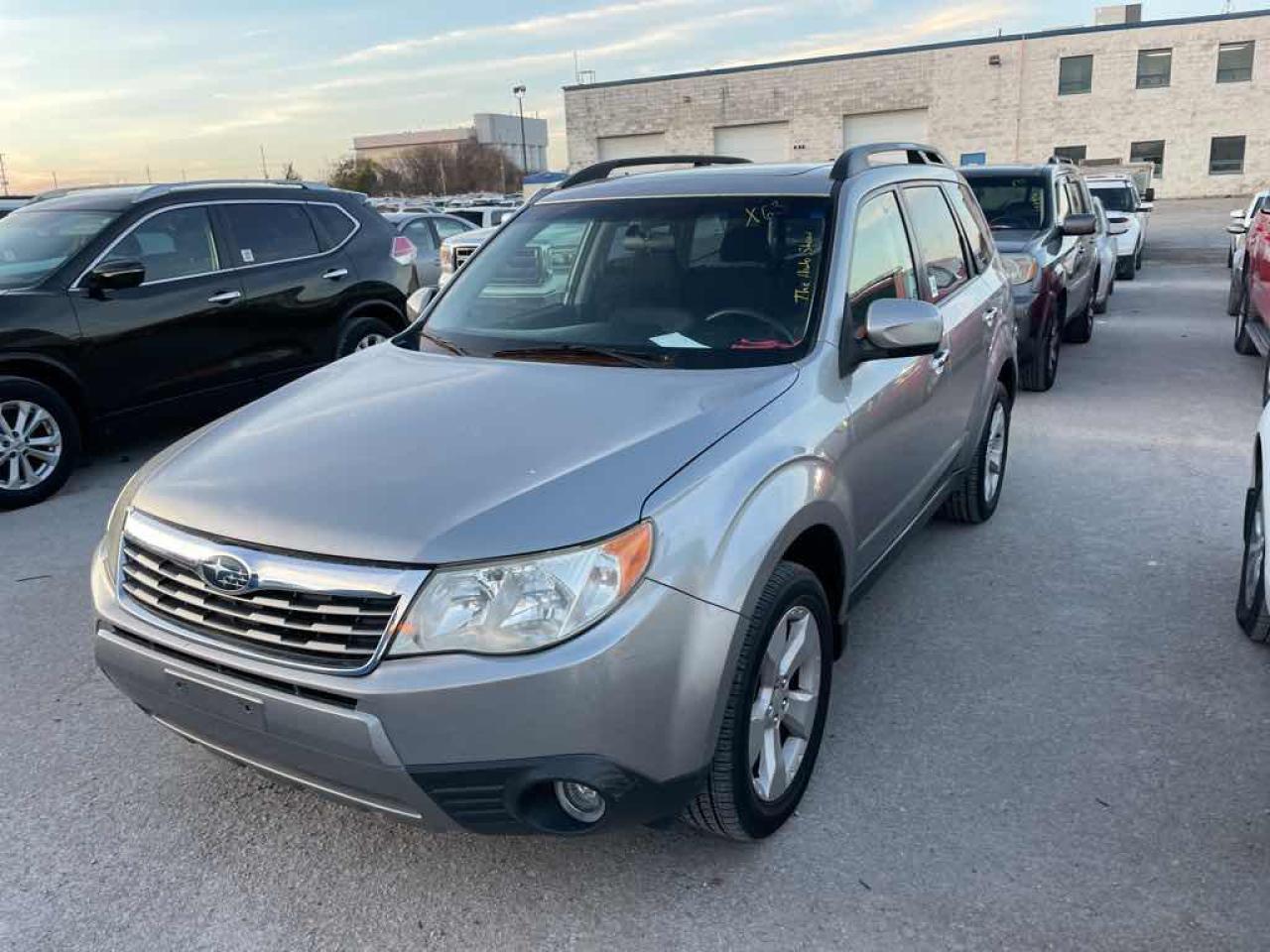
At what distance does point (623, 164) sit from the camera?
4617 millimetres

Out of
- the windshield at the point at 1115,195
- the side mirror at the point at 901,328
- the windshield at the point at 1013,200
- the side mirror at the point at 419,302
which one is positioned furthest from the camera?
the windshield at the point at 1115,195

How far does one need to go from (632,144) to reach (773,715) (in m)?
56.3

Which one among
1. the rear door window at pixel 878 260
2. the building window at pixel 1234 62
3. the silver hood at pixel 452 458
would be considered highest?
the building window at pixel 1234 62

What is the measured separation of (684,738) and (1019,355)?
684cm

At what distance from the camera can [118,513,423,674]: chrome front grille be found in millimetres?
2155

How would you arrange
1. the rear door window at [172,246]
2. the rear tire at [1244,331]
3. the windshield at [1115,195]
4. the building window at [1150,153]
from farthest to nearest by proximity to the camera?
the building window at [1150,153], the windshield at [1115,195], the rear tire at [1244,331], the rear door window at [172,246]

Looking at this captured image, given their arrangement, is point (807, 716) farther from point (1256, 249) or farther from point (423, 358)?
point (1256, 249)

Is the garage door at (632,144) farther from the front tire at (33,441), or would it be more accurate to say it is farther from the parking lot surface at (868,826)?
the parking lot surface at (868,826)

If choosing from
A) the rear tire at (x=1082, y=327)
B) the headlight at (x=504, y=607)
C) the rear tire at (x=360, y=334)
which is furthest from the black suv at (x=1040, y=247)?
the headlight at (x=504, y=607)

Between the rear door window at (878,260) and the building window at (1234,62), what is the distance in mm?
51733

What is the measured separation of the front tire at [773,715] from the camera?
8.02 feet

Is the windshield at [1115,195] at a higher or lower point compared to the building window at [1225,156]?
lower

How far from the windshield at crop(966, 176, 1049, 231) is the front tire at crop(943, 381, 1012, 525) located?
4.10m

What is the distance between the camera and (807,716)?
9.40ft
